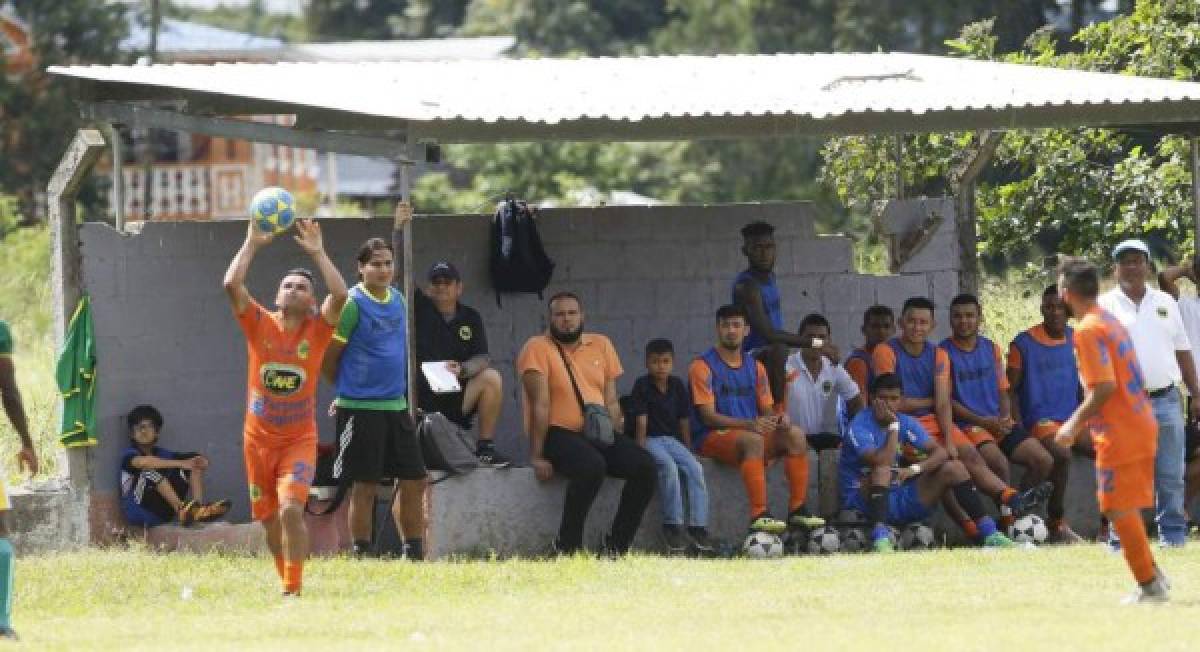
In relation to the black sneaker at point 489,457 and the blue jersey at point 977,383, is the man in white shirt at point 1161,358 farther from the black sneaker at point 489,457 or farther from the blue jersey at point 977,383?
the black sneaker at point 489,457

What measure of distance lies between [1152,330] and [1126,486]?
300 cm

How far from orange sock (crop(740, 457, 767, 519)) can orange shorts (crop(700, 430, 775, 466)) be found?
0.15 m

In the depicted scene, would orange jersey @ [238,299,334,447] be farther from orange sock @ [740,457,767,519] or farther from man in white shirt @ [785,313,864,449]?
man in white shirt @ [785,313,864,449]

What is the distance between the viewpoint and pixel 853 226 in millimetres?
52125

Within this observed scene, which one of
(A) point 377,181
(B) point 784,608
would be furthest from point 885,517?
(A) point 377,181

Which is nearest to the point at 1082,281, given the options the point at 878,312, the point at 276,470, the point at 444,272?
the point at 276,470

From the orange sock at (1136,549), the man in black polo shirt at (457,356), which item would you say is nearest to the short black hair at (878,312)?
the man in black polo shirt at (457,356)

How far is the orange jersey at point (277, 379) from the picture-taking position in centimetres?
1299

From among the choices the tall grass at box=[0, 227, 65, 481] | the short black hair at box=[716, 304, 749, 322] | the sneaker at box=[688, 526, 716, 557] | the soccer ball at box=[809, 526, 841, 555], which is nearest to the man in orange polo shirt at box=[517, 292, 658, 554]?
the sneaker at box=[688, 526, 716, 557]

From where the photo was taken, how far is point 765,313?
17.0m

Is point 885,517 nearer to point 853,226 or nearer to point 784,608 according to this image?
point 784,608

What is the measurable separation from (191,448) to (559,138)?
3.20 metres

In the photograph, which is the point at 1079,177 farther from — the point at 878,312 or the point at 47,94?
the point at 47,94

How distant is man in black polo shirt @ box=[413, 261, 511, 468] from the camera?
15.9 m
